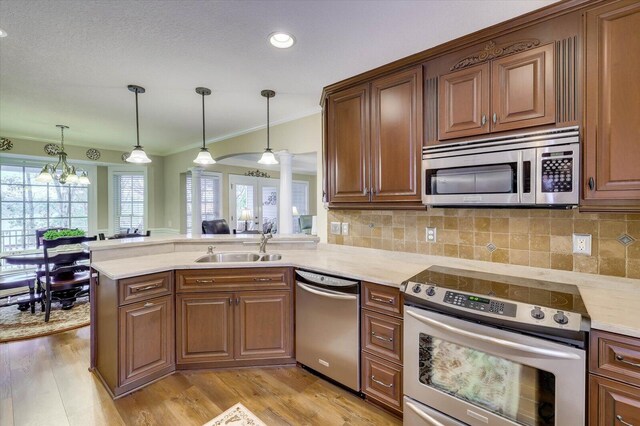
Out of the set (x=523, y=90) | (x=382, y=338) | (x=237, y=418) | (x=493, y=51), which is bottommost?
(x=237, y=418)

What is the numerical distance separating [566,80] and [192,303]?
113 inches

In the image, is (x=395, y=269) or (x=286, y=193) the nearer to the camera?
(x=395, y=269)

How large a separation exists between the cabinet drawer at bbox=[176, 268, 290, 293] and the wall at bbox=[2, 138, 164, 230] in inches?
174

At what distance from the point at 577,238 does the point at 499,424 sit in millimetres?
1183

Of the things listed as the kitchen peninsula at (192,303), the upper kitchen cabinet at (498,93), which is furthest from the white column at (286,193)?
the upper kitchen cabinet at (498,93)

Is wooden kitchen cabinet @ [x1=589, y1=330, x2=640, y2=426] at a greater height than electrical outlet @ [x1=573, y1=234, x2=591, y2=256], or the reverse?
electrical outlet @ [x1=573, y1=234, x2=591, y2=256]

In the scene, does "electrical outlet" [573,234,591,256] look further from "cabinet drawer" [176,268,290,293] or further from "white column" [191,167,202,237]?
"white column" [191,167,202,237]

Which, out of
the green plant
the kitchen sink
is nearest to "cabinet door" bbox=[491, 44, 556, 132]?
the kitchen sink

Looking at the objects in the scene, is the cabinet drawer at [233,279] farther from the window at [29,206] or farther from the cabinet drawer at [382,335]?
the window at [29,206]

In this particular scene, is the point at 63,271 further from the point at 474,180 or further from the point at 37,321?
the point at 474,180

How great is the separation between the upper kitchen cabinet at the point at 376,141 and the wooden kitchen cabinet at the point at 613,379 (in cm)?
121

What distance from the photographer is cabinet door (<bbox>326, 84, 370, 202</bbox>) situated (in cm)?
243

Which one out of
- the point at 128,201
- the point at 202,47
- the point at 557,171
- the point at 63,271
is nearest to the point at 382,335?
the point at 557,171

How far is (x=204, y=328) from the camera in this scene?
94.3 inches
